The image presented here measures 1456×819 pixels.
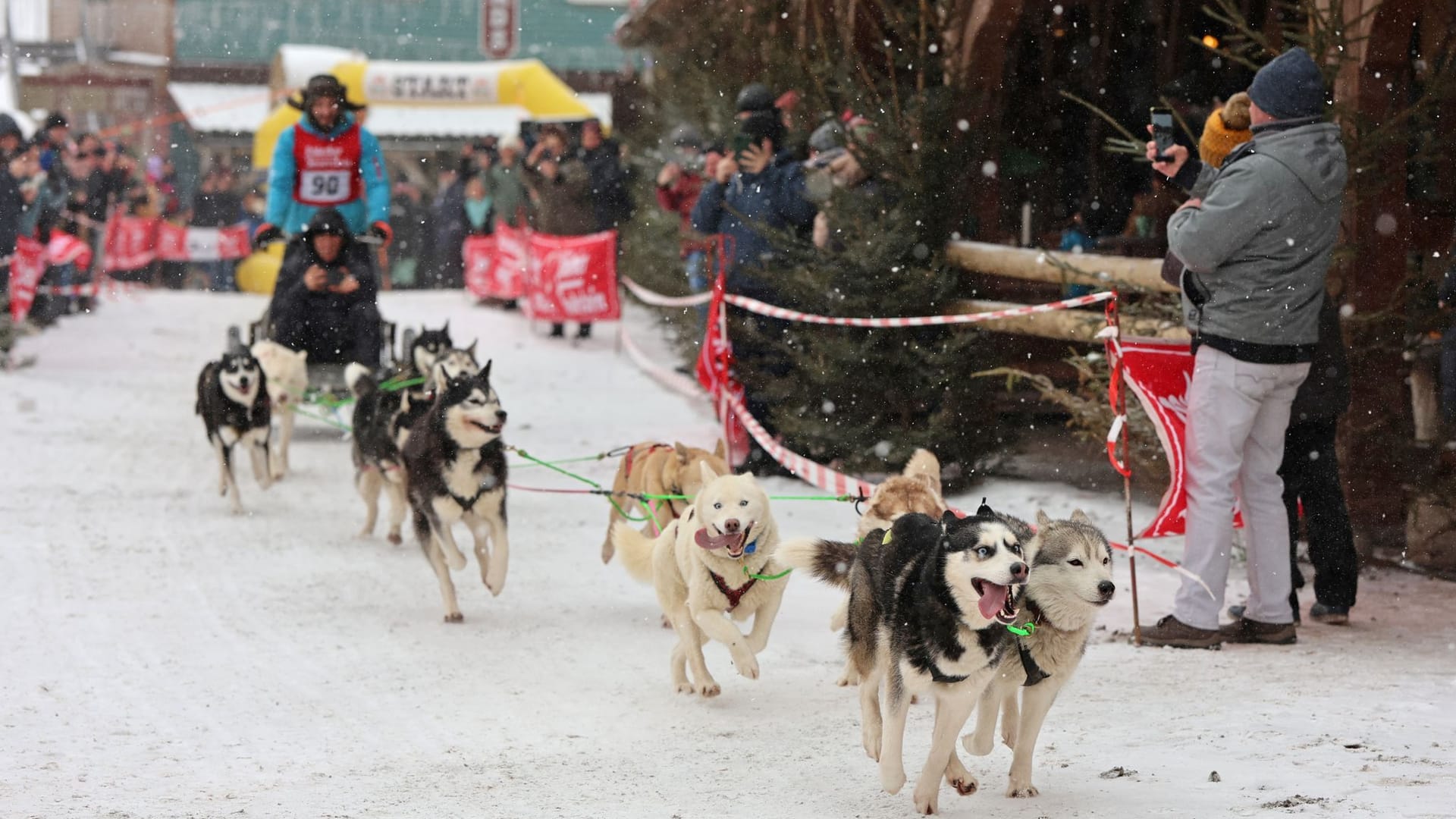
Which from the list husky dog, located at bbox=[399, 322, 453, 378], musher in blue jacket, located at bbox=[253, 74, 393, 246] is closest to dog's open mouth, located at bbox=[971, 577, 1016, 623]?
husky dog, located at bbox=[399, 322, 453, 378]

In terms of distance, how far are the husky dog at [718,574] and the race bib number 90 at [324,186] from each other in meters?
5.97

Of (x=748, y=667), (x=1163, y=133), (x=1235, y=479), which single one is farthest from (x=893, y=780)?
(x=1163, y=133)

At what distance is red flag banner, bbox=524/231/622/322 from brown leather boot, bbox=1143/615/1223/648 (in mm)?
10461

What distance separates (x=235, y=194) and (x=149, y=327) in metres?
7.90

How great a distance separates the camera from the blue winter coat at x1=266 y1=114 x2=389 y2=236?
10.3 meters

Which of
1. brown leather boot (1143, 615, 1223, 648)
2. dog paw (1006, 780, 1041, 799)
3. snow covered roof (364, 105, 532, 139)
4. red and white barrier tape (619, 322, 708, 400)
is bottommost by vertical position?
red and white barrier tape (619, 322, 708, 400)

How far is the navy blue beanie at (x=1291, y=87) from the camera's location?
17.0 ft

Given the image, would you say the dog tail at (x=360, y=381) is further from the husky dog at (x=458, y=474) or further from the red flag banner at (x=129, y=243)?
the red flag banner at (x=129, y=243)

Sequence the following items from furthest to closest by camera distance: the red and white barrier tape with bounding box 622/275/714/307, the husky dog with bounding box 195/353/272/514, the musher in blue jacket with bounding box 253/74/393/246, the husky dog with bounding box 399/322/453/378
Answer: the red and white barrier tape with bounding box 622/275/714/307 < the musher in blue jacket with bounding box 253/74/393/246 < the husky dog with bounding box 195/353/272/514 < the husky dog with bounding box 399/322/453/378

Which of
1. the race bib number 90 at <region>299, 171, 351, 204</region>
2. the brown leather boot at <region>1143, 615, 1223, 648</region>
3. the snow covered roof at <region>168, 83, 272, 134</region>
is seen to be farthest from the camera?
the snow covered roof at <region>168, 83, 272, 134</region>

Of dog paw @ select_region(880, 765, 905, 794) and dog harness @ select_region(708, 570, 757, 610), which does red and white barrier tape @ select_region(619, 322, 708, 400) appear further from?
dog paw @ select_region(880, 765, 905, 794)

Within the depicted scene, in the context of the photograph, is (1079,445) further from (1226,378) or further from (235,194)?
(235,194)

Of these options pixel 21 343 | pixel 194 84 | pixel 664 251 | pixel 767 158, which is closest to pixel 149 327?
pixel 21 343

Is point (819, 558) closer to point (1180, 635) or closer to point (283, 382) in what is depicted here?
point (1180, 635)
